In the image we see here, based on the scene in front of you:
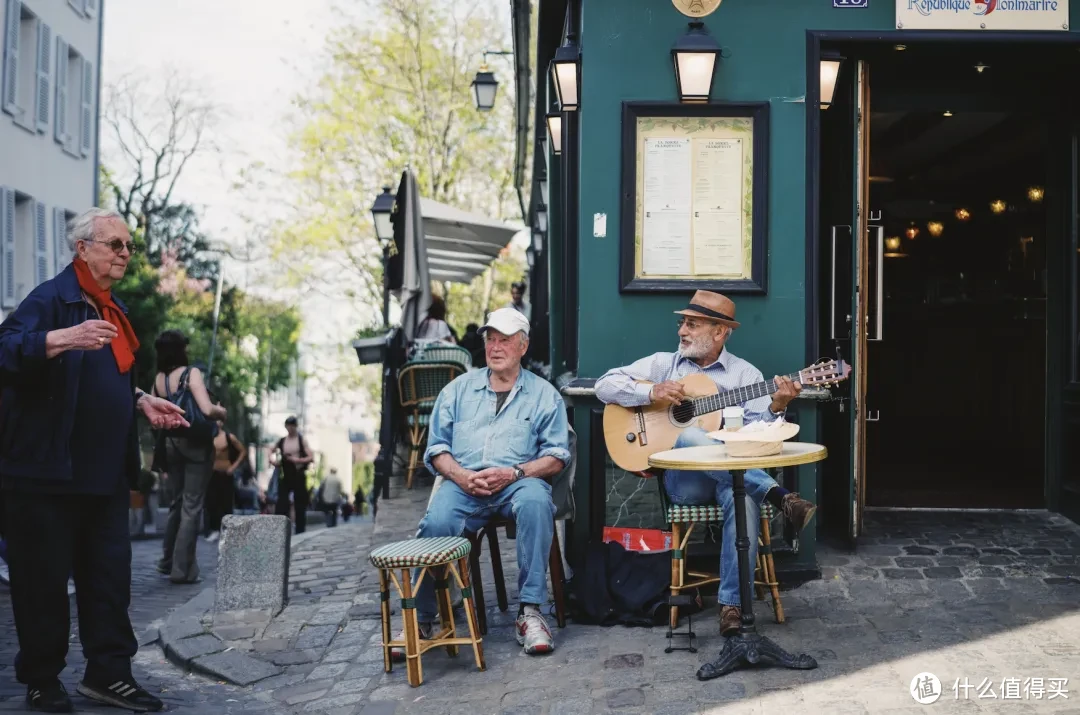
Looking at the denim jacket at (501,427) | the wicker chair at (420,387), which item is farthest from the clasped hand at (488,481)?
the wicker chair at (420,387)

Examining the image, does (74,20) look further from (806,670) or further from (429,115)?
(806,670)

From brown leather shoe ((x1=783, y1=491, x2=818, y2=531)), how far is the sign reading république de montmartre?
9.61 feet

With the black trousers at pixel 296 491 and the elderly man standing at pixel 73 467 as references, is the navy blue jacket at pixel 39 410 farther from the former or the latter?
the black trousers at pixel 296 491

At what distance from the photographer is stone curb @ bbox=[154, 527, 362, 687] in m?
5.88

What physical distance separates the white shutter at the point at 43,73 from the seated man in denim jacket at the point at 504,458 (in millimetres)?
15460

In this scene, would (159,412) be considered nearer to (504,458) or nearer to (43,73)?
(504,458)

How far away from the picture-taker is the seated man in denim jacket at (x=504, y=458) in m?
5.65

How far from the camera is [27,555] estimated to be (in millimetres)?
4938

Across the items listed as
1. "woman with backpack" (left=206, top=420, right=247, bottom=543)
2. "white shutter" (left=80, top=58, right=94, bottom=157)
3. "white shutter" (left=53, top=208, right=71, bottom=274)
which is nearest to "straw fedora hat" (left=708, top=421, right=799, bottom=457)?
"woman with backpack" (left=206, top=420, right=247, bottom=543)

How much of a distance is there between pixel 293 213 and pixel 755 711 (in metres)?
23.2

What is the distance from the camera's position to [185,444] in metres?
9.01

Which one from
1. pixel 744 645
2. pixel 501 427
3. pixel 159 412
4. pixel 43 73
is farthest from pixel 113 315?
pixel 43 73

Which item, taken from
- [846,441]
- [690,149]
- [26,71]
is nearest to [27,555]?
[690,149]

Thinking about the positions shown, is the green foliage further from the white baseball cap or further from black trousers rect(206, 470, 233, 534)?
the white baseball cap
